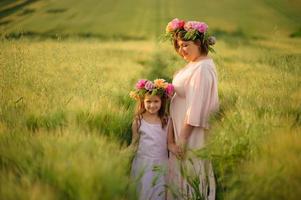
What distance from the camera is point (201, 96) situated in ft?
9.91

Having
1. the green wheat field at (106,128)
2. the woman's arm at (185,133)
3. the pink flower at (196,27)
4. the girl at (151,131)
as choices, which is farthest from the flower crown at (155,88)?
the pink flower at (196,27)

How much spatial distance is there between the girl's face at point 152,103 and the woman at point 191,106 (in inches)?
5.3

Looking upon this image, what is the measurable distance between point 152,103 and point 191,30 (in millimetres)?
582

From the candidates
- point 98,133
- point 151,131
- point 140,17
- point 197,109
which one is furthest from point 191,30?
point 140,17

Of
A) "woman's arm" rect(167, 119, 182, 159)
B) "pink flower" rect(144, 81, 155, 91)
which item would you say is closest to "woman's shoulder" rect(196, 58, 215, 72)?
"pink flower" rect(144, 81, 155, 91)

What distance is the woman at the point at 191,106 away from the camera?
3025 millimetres

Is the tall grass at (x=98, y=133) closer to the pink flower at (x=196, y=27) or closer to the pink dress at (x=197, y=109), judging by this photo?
the pink dress at (x=197, y=109)

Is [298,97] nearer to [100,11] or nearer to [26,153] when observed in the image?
[26,153]

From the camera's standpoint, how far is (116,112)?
3061 mm

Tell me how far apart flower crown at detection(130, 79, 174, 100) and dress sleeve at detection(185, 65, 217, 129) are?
0.20 m

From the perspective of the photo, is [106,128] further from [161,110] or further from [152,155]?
[161,110]

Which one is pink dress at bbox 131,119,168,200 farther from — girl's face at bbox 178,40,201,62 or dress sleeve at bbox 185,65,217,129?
girl's face at bbox 178,40,201,62

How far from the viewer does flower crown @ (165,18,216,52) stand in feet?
10.2

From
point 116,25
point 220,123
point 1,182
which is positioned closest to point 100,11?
point 116,25
